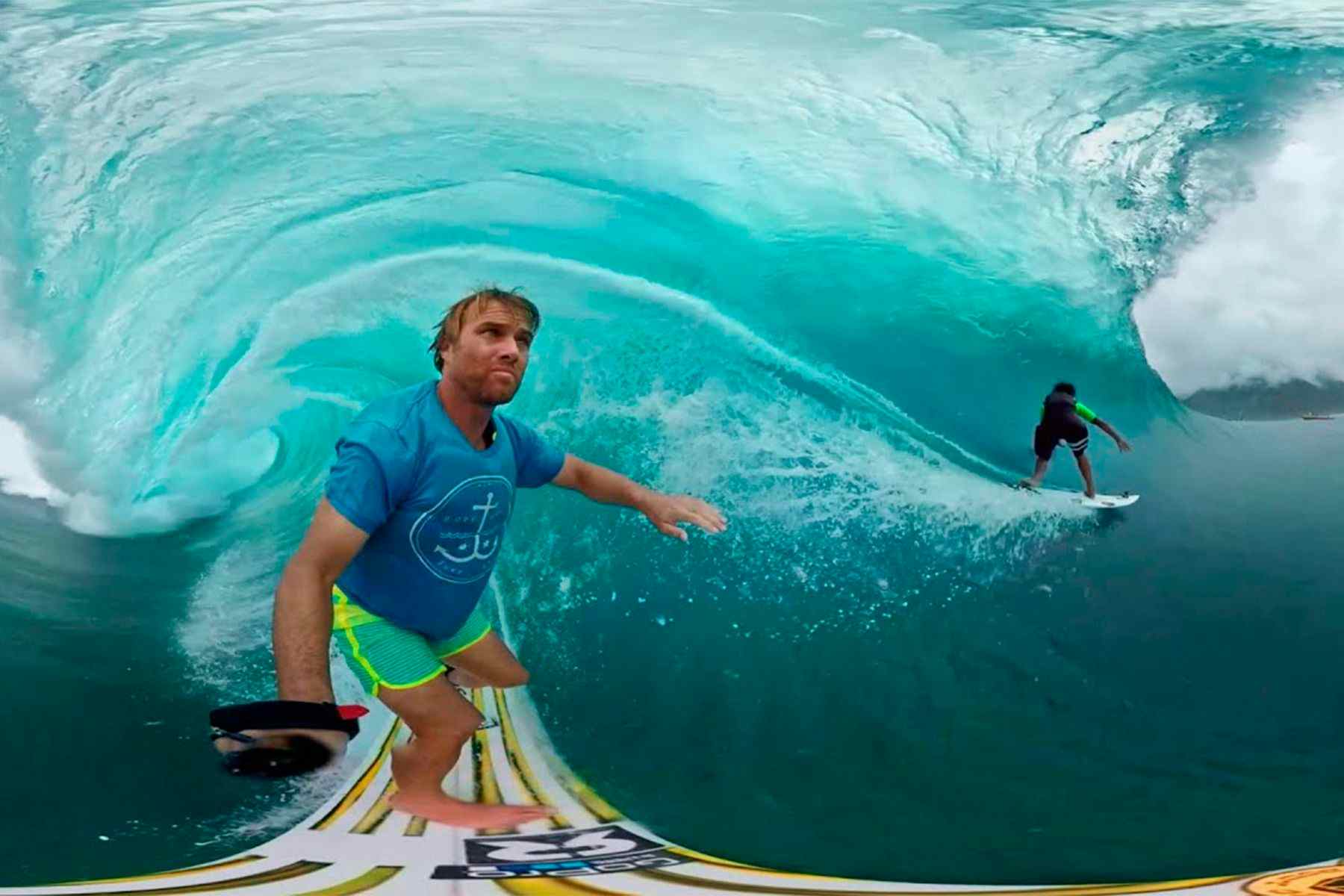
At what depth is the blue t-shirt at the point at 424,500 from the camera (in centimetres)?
165

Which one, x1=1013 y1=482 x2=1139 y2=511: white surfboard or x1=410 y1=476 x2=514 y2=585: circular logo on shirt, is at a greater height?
x1=1013 y1=482 x2=1139 y2=511: white surfboard

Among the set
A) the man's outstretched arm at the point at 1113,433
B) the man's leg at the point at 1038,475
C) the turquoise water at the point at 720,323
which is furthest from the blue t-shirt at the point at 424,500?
the man's outstretched arm at the point at 1113,433

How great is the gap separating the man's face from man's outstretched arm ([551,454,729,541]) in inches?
10.4

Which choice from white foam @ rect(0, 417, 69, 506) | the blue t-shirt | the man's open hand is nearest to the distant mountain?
the man's open hand

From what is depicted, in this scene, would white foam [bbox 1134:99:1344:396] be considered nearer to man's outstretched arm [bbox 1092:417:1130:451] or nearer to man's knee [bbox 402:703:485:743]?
man's outstretched arm [bbox 1092:417:1130:451]

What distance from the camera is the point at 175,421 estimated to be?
7.47ft

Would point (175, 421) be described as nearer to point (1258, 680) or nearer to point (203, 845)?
point (203, 845)

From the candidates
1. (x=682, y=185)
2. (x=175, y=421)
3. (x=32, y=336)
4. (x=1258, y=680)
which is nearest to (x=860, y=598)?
(x=1258, y=680)

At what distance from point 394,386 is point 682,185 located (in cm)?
69

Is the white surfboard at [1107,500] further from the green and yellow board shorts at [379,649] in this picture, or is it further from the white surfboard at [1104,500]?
the green and yellow board shorts at [379,649]

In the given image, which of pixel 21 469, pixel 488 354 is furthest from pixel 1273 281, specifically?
pixel 21 469

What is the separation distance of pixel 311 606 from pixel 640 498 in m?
0.61

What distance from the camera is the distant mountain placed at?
90.5 inches

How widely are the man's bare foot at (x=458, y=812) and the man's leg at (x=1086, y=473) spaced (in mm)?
1165
